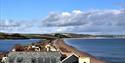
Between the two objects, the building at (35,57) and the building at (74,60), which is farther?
→ the building at (74,60)

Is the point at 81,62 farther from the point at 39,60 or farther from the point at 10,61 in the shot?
the point at 10,61

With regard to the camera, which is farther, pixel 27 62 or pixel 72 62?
pixel 72 62

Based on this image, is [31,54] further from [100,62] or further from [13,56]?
[100,62]

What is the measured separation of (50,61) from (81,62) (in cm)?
409

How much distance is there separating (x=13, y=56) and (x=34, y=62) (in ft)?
7.90

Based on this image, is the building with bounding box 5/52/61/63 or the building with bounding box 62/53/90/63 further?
the building with bounding box 62/53/90/63

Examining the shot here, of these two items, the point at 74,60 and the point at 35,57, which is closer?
the point at 35,57

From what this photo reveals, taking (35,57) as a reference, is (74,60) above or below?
below

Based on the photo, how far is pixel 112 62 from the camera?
7744 centimetres

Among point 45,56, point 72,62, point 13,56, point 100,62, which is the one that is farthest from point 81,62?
point 100,62

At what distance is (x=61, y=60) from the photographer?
42.7 meters

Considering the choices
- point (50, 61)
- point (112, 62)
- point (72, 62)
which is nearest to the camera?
point (50, 61)

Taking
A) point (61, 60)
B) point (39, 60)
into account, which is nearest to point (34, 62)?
point (39, 60)

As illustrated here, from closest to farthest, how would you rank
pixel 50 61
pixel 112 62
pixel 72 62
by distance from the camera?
pixel 50 61, pixel 72 62, pixel 112 62
